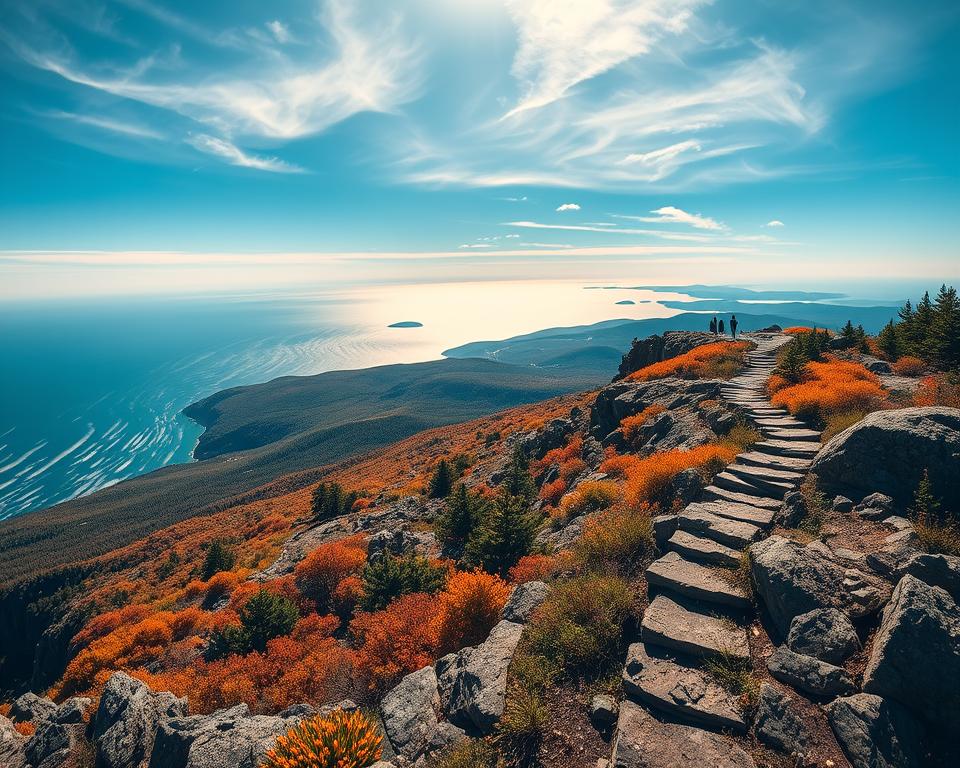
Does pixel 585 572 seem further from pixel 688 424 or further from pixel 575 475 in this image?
pixel 575 475

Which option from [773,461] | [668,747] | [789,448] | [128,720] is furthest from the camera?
[789,448]

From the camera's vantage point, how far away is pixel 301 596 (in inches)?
666

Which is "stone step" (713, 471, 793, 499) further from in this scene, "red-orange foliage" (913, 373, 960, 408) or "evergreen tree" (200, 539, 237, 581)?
"evergreen tree" (200, 539, 237, 581)

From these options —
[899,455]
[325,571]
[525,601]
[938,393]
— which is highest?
[938,393]

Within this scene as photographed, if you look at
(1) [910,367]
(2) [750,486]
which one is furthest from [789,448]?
(1) [910,367]

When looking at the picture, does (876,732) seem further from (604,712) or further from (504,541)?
(504,541)

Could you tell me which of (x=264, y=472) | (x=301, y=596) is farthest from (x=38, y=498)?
(x=301, y=596)

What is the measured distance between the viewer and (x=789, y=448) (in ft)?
36.5

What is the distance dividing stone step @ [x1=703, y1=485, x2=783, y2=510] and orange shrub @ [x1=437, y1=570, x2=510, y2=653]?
552 cm

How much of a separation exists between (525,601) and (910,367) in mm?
18931

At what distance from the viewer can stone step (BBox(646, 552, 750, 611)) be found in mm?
6692

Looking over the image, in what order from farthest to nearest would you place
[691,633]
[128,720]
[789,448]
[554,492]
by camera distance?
[554,492] < [789,448] < [128,720] < [691,633]

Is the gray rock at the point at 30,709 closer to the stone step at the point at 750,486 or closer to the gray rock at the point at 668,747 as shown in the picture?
the gray rock at the point at 668,747

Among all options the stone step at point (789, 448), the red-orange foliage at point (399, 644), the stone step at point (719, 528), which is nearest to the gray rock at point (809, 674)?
the stone step at point (719, 528)
